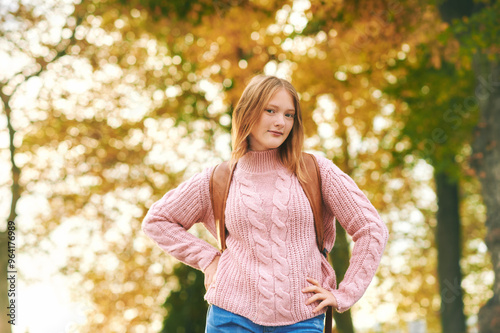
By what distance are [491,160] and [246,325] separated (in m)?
6.76

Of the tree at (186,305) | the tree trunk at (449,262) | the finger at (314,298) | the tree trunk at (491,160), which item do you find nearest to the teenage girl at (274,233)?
the finger at (314,298)

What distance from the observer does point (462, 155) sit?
536 inches

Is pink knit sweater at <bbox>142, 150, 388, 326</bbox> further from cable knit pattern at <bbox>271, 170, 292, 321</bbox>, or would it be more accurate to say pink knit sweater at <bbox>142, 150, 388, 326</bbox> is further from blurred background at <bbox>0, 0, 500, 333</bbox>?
blurred background at <bbox>0, 0, 500, 333</bbox>

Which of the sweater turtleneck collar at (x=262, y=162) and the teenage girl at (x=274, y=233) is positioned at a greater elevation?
the sweater turtleneck collar at (x=262, y=162)

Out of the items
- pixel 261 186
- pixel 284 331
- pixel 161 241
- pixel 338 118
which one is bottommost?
pixel 284 331

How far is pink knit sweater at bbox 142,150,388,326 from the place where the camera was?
111 inches

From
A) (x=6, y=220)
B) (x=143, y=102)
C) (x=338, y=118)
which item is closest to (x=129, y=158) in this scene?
(x=143, y=102)

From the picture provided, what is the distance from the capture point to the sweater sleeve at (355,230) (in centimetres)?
288

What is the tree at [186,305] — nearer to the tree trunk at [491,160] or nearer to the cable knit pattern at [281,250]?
the tree trunk at [491,160]

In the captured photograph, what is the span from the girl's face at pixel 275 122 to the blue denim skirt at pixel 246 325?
0.83m

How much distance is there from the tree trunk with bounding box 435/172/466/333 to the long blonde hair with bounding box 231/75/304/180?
439 inches

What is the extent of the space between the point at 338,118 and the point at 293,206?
9399 mm

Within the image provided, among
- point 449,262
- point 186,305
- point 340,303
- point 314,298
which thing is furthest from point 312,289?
point 449,262

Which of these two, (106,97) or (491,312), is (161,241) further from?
(106,97)
